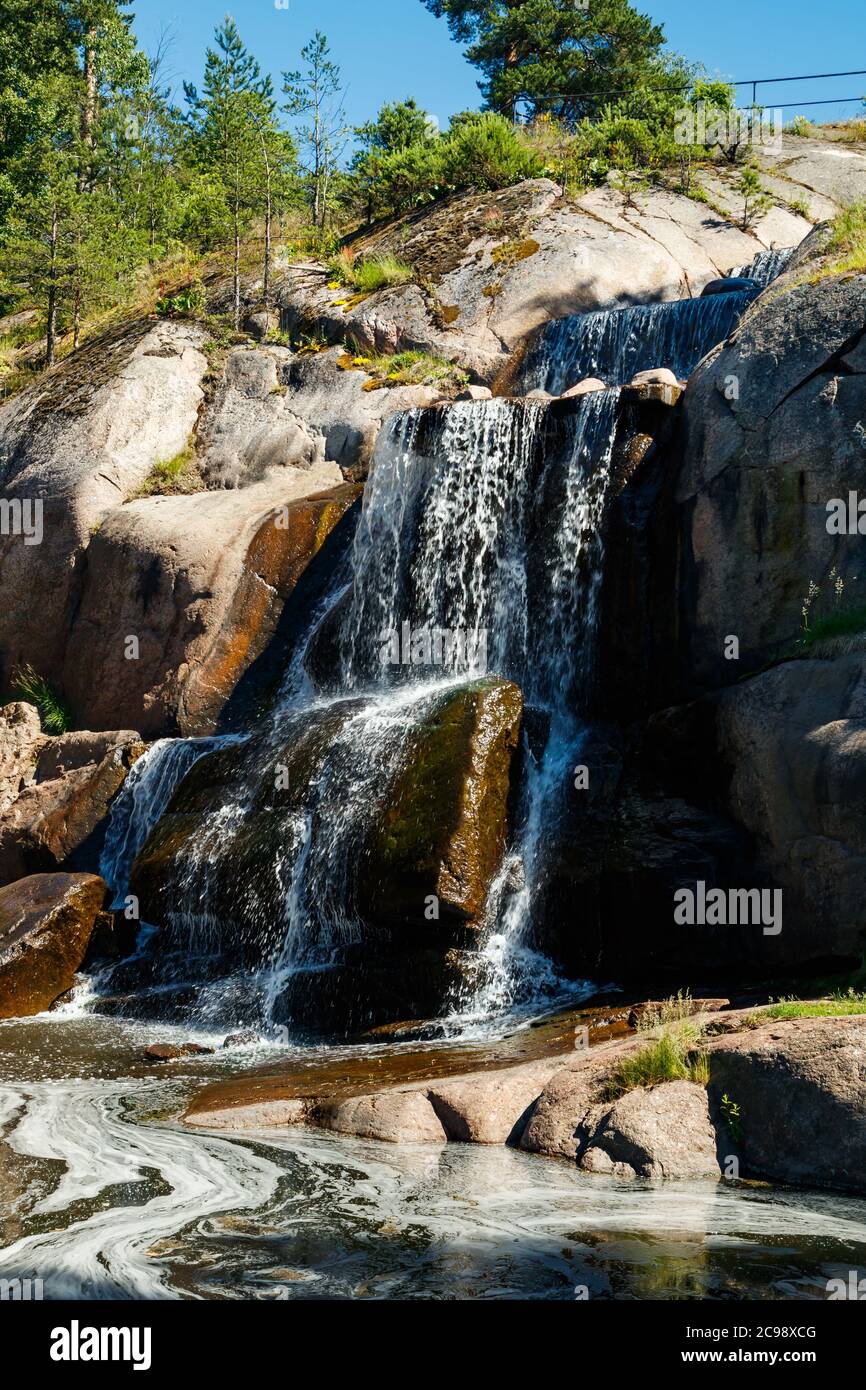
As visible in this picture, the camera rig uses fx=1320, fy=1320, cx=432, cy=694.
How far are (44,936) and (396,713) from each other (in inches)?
170

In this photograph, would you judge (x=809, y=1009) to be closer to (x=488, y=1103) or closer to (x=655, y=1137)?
(x=655, y=1137)

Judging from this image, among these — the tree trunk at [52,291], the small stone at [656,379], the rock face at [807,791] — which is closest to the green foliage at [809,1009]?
the rock face at [807,791]

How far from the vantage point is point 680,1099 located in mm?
7551

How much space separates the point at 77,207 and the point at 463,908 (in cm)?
1935

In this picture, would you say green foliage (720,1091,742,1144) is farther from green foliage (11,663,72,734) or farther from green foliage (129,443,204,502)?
green foliage (129,443,204,502)

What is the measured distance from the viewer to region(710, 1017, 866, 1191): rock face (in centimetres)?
696

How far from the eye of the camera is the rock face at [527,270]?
73.2 feet

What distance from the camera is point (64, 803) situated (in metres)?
16.6

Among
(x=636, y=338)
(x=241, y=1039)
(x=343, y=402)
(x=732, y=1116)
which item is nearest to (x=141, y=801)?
(x=241, y=1039)

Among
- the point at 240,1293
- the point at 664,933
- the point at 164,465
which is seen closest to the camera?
the point at 240,1293

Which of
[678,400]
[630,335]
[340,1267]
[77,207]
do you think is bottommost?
[340,1267]

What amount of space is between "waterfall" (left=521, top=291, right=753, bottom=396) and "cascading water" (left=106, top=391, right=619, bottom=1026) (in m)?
4.27
